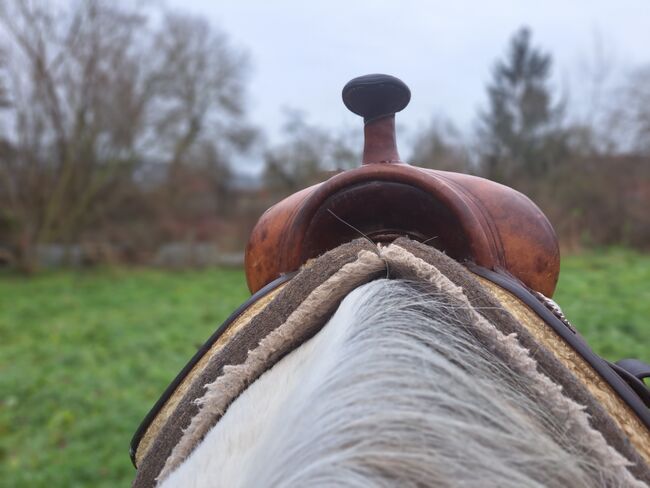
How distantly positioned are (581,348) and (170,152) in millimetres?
13616

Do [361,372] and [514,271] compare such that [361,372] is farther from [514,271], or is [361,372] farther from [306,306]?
[514,271]

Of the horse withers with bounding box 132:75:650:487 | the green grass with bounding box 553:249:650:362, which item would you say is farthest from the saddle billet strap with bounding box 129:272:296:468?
the green grass with bounding box 553:249:650:362

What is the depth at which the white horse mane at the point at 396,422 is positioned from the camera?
1.11ft

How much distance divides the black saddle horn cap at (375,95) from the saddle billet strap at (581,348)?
0.32 metres

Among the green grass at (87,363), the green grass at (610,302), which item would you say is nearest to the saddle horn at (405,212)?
the green grass at (87,363)

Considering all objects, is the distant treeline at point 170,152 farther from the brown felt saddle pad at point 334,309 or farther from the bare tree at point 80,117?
the brown felt saddle pad at point 334,309

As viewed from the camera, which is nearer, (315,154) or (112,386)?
(112,386)

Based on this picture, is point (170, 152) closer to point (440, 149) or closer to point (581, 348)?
point (440, 149)

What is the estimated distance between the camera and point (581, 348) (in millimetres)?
609

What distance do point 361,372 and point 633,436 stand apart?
0.31m

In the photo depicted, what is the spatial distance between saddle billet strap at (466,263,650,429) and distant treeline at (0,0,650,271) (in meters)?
6.70

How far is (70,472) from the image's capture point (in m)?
2.98

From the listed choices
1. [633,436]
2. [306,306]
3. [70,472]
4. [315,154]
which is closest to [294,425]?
[306,306]

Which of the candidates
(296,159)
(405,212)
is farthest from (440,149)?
(405,212)
